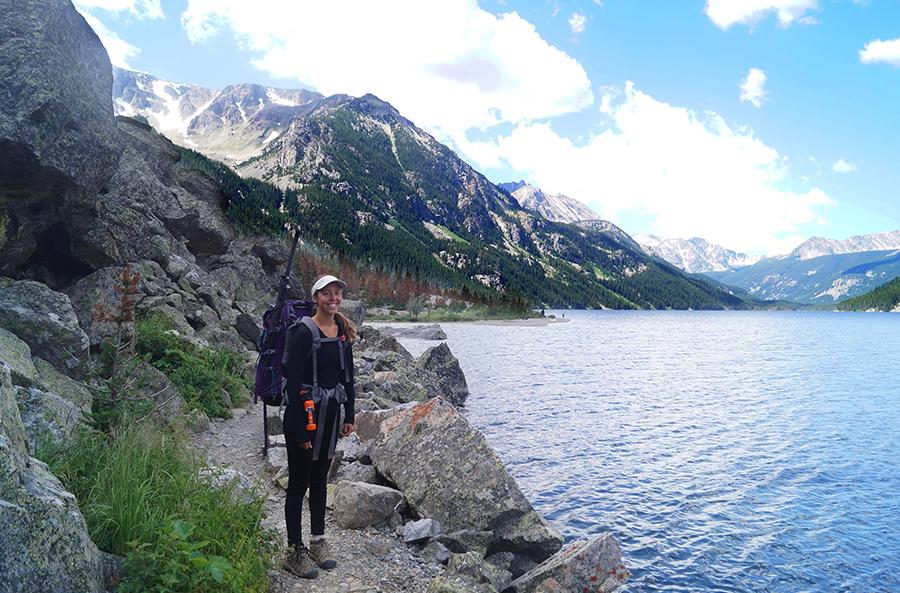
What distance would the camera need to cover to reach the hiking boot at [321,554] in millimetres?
6242

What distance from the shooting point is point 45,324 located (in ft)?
25.4

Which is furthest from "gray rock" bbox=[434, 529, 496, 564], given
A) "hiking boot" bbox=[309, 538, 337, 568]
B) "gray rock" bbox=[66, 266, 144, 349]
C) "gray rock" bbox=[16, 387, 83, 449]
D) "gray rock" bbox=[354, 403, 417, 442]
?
"gray rock" bbox=[66, 266, 144, 349]

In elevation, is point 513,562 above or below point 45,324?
below

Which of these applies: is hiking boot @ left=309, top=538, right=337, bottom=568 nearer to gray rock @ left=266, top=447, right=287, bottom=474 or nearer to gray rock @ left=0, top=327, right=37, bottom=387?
gray rock @ left=266, top=447, right=287, bottom=474

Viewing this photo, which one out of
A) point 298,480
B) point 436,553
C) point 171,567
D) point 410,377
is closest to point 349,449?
point 436,553

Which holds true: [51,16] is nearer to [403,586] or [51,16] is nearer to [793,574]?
[403,586]

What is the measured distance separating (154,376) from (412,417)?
5.78 metres

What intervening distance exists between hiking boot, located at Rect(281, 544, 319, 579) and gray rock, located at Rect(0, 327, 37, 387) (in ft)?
13.2

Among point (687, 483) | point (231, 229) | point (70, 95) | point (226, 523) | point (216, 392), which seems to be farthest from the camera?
point (231, 229)

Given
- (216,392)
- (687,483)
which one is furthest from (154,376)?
(687,483)

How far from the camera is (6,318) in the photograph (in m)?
7.44

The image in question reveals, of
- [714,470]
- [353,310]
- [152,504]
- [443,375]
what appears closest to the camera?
[152,504]

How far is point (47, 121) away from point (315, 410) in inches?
301

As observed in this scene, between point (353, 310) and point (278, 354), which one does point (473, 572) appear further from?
point (353, 310)
